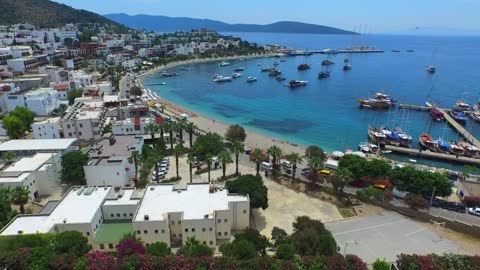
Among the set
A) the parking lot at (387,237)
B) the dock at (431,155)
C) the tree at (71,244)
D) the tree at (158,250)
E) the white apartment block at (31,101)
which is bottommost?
the dock at (431,155)

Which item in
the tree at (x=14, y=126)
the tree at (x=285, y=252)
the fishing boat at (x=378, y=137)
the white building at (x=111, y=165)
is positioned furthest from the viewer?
the fishing boat at (x=378, y=137)

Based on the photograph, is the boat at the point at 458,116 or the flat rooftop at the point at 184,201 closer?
the flat rooftop at the point at 184,201

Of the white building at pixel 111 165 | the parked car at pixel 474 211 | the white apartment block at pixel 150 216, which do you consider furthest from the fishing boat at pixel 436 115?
the white building at pixel 111 165

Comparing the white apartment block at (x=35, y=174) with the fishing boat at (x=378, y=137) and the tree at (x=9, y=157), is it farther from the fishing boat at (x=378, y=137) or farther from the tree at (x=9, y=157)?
the fishing boat at (x=378, y=137)

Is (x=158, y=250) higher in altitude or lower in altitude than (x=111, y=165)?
lower

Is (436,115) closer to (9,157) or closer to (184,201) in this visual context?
(184,201)

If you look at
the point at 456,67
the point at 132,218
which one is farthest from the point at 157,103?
the point at 456,67

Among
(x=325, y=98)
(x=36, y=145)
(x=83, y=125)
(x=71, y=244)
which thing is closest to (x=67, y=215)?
(x=71, y=244)
